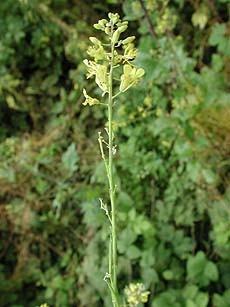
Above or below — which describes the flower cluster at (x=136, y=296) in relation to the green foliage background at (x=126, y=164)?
below

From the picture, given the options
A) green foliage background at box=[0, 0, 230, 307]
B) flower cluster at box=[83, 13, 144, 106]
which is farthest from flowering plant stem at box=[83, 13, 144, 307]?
green foliage background at box=[0, 0, 230, 307]

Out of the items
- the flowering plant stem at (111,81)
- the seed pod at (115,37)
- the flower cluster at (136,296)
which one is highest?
the seed pod at (115,37)

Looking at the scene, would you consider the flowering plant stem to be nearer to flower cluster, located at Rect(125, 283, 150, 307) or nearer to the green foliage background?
flower cluster, located at Rect(125, 283, 150, 307)

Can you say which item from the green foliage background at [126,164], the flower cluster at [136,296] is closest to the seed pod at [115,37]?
the flower cluster at [136,296]

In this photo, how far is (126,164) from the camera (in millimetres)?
1931

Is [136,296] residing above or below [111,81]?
below

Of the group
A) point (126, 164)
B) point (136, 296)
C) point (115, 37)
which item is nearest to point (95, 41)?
point (115, 37)

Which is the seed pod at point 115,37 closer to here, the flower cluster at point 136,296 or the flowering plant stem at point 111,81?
the flowering plant stem at point 111,81

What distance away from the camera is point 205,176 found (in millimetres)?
1769

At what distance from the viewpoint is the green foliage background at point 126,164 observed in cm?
179

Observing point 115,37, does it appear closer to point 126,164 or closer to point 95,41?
point 95,41

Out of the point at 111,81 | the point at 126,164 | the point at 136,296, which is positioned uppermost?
the point at 126,164

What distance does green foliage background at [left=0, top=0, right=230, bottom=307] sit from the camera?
70.6 inches

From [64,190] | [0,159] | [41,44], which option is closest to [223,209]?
[64,190]
